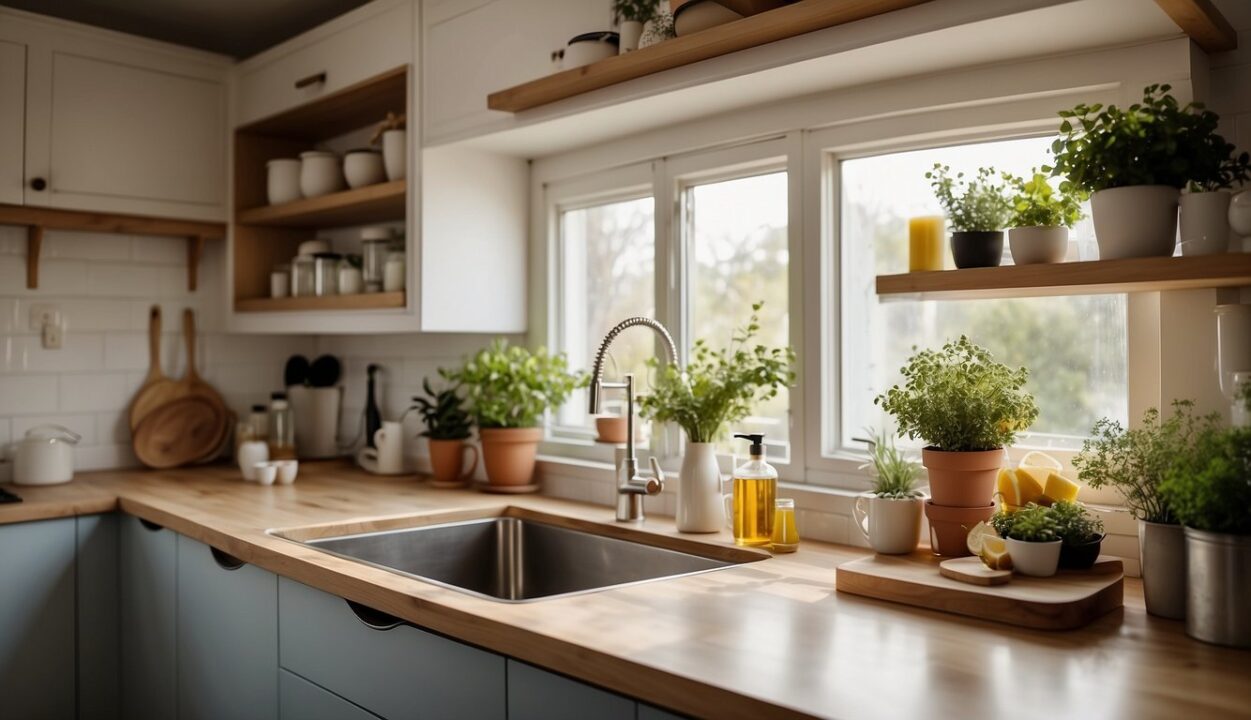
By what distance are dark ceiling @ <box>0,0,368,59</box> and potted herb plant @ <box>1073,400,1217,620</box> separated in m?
2.55

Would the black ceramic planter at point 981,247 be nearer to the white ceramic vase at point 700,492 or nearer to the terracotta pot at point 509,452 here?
the white ceramic vase at point 700,492

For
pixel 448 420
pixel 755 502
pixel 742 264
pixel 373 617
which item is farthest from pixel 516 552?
pixel 742 264

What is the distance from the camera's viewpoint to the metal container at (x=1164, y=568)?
135 centimetres

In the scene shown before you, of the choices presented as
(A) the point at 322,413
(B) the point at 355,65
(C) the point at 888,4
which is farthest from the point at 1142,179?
(A) the point at 322,413

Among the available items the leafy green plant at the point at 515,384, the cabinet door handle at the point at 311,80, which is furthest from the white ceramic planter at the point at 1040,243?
the cabinet door handle at the point at 311,80

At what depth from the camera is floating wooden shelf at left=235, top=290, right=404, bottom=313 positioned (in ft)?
8.61

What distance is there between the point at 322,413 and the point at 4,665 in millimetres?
1206

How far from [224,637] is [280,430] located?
1.14m

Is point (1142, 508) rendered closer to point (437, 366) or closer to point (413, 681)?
point (413, 681)

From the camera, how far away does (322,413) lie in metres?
3.37

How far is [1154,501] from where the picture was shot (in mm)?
1392

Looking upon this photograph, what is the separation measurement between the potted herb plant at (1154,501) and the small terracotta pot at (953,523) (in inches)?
8.2

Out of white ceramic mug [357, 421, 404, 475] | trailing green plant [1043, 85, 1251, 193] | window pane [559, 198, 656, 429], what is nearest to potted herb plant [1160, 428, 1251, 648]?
trailing green plant [1043, 85, 1251, 193]

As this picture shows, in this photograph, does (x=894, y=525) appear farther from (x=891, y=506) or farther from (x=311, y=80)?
(x=311, y=80)
